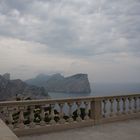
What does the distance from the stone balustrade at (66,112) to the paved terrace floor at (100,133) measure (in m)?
Result: 0.27

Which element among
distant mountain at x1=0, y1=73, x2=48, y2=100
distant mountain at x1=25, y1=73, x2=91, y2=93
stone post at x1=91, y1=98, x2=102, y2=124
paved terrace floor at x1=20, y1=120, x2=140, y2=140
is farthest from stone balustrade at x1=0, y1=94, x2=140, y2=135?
distant mountain at x1=25, y1=73, x2=91, y2=93

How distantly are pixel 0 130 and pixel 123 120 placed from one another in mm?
6367

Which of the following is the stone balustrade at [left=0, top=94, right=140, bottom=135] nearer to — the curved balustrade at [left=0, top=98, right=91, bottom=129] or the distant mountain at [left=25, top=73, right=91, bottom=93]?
the curved balustrade at [left=0, top=98, right=91, bottom=129]

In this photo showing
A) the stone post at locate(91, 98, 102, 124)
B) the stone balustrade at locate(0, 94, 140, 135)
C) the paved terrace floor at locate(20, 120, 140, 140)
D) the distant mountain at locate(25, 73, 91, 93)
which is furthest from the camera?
the distant mountain at locate(25, 73, 91, 93)

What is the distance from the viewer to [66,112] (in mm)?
8805

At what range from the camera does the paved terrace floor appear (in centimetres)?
707

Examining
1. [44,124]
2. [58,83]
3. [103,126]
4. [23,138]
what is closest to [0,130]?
[23,138]

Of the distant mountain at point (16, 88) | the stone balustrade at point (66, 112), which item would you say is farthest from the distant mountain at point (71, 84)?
the stone balustrade at point (66, 112)

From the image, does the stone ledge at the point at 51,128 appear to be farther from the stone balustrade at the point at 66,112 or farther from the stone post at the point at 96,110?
the stone post at the point at 96,110

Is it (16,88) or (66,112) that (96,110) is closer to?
(66,112)

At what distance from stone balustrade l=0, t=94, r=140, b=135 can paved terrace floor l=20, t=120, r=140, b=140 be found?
266 mm

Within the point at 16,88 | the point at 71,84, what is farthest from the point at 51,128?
the point at 71,84

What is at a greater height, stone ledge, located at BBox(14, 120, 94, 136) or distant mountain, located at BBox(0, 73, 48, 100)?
distant mountain, located at BBox(0, 73, 48, 100)

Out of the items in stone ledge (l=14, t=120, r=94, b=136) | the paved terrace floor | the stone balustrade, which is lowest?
the paved terrace floor
